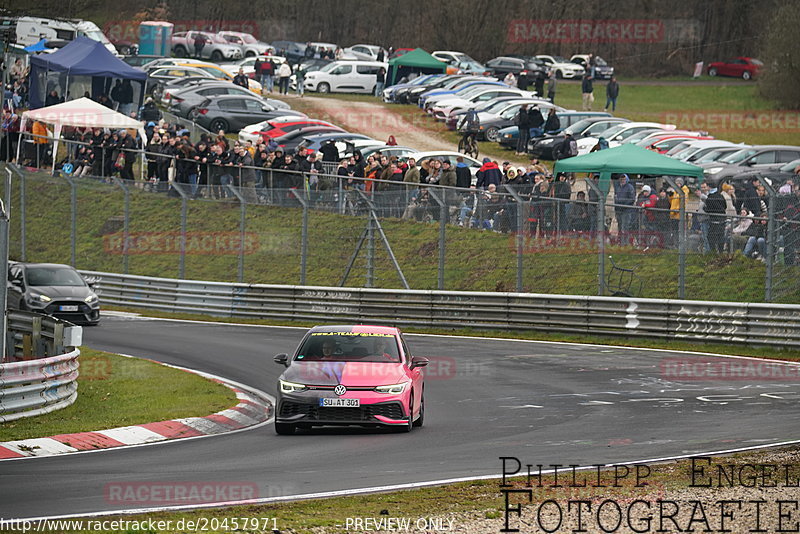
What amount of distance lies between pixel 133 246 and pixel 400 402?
2048 cm

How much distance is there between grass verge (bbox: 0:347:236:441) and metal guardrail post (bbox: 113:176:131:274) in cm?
1035

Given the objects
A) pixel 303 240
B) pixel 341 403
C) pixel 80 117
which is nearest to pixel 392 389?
pixel 341 403

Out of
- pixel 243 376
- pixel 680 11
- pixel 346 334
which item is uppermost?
pixel 680 11

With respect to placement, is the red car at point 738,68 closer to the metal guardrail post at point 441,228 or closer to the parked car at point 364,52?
the parked car at point 364,52

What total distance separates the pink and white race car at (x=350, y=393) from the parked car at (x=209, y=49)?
63862 mm

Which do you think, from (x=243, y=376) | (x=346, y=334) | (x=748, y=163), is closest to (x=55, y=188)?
(x=243, y=376)

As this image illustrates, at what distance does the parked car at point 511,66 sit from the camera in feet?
230

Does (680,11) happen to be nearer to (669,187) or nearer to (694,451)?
(669,187)

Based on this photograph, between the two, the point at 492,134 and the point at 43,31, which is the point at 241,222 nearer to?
the point at 492,134

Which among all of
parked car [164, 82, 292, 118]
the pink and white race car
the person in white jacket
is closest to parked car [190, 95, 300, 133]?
parked car [164, 82, 292, 118]

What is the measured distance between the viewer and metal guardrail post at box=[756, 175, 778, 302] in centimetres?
2192

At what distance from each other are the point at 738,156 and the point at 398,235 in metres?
13.1

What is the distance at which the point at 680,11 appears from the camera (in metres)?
86.4

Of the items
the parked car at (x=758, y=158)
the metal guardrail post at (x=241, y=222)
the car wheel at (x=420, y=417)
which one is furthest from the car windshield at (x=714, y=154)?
the car wheel at (x=420, y=417)
